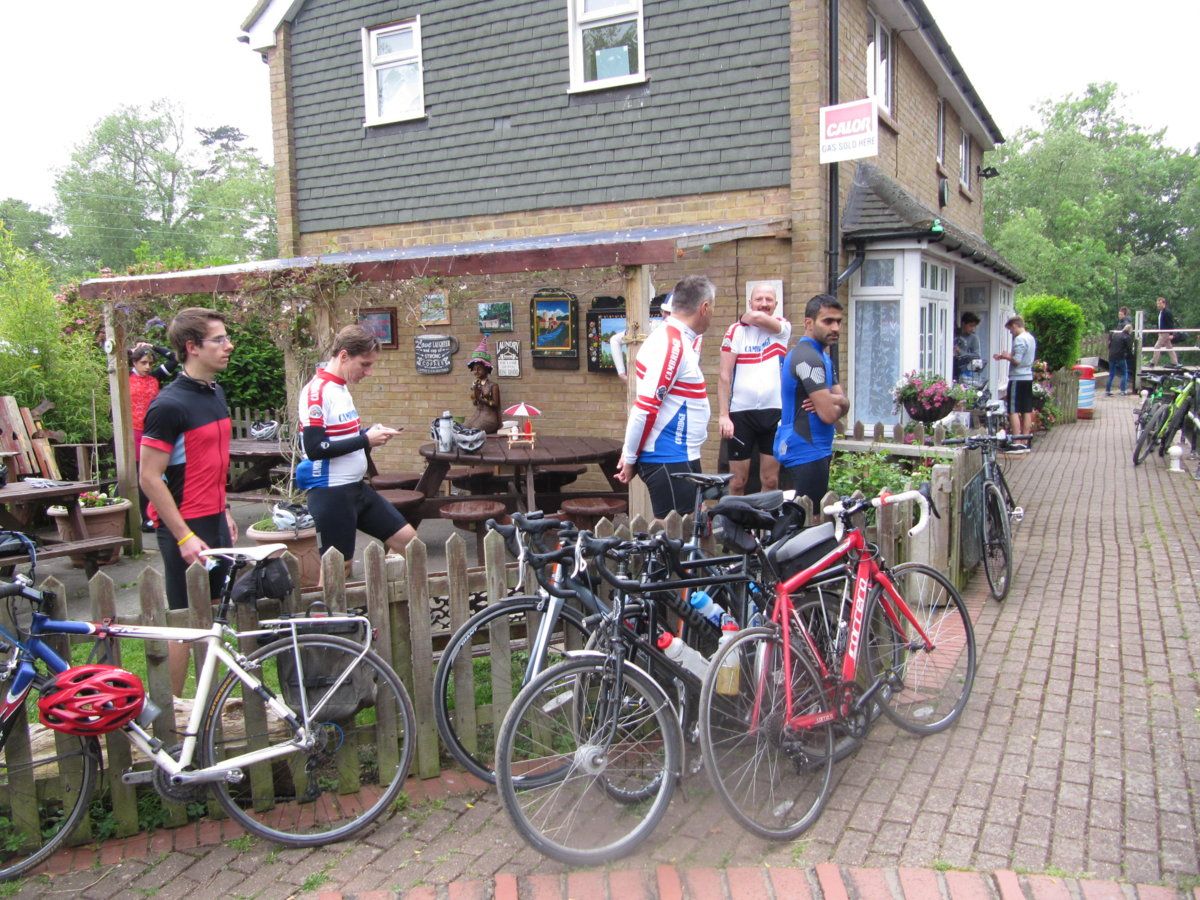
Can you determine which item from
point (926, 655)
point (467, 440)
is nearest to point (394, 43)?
point (467, 440)

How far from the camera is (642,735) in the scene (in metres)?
3.37

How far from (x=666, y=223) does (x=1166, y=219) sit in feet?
180

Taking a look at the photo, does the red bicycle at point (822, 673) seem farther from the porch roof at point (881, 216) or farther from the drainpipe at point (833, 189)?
the porch roof at point (881, 216)

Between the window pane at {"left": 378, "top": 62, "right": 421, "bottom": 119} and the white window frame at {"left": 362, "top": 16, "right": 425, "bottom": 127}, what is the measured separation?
Answer: 0.9 inches

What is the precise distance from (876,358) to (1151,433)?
166 inches

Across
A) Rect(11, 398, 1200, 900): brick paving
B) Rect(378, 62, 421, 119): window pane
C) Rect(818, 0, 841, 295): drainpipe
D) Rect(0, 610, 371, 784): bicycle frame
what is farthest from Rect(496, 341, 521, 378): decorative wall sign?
Rect(0, 610, 371, 784): bicycle frame

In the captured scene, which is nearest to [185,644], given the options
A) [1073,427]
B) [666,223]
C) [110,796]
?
[110,796]

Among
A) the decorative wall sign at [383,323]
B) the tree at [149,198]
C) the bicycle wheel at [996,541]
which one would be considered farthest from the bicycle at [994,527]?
the tree at [149,198]

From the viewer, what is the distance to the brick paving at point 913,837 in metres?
3.22

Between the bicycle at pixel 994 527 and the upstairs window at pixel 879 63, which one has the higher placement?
the upstairs window at pixel 879 63

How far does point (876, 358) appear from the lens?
10.8 metres

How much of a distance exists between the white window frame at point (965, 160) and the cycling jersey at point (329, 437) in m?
14.4

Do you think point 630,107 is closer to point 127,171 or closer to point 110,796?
point 110,796

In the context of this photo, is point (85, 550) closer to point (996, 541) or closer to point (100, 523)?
point (100, 523)
